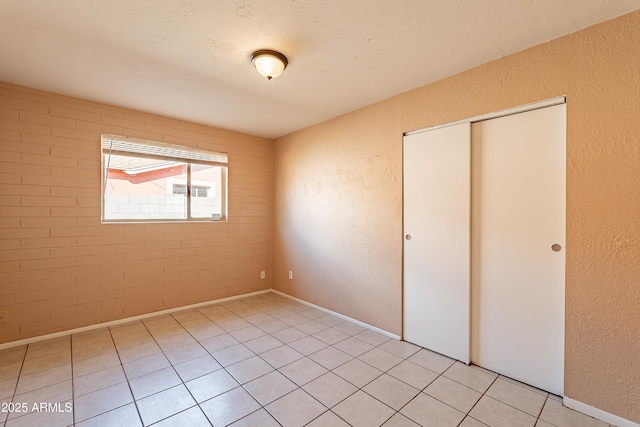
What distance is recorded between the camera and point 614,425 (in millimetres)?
1696

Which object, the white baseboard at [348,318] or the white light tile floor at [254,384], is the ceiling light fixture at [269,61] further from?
the white baseboard at [348,318]

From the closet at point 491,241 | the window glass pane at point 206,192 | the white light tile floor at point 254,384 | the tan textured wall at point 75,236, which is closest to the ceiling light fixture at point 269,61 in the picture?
the closet at point 491,241

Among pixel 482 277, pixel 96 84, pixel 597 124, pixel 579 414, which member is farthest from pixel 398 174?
pixel 96 84

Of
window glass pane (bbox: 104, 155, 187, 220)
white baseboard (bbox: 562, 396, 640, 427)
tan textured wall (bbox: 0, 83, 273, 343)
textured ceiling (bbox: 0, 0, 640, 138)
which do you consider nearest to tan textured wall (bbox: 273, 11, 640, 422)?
white baseboard (bbox: 562, 396, 640, 427)

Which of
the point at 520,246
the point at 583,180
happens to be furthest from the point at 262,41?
the point at 520,246

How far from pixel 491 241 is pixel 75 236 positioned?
166 inches

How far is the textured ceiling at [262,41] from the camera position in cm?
168

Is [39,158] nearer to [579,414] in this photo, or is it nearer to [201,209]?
[201,209]

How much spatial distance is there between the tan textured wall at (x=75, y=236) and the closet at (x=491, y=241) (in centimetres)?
290

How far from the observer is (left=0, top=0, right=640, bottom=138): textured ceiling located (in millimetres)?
1684

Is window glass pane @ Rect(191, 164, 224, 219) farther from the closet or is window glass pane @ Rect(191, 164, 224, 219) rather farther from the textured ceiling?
the closet

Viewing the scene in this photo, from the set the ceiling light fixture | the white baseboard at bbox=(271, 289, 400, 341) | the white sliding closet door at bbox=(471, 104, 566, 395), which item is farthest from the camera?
the white baseboard at bbox=(271, 289, 400, 341)

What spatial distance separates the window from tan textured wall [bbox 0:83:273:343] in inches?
4.7

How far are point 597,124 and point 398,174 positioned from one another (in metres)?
1.50
